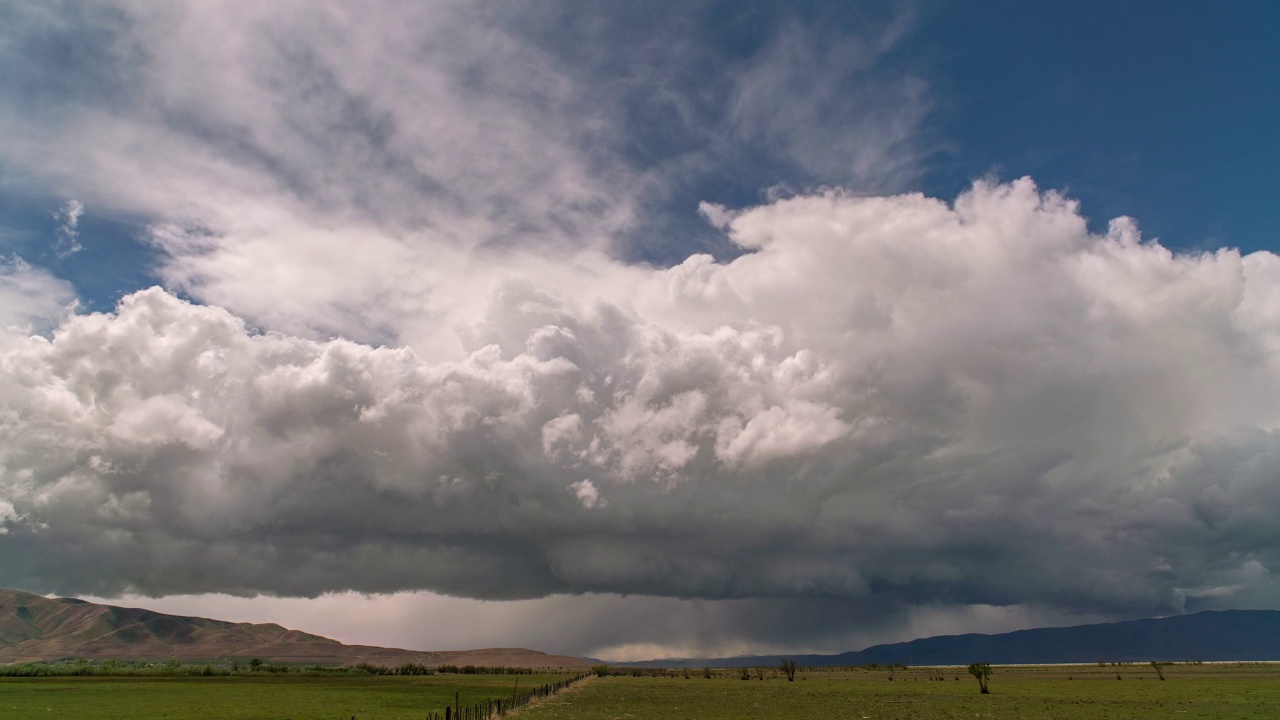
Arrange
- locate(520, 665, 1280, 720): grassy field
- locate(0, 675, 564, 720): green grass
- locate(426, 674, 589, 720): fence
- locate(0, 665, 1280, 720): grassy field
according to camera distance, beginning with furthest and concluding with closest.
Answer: locate(0, 675, 564, 720): green grass < locate(0, 665, 1280, 720): grassy field < locate(520, 665, 1280, 720): grassy field < locate(426, 674, 589, 720): fence

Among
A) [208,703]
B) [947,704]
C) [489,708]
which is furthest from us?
[208,703]

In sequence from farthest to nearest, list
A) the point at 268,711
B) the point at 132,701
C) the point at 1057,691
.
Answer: the point at 1057,691 < the point at 132,701 < the point at 268,711

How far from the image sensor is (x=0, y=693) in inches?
4432

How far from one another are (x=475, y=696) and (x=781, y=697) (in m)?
47.6

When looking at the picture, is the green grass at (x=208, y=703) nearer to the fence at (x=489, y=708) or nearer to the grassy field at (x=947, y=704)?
the fence at (x=489, y=708)

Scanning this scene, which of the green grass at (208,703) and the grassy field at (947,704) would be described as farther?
the green grass at (208,703)

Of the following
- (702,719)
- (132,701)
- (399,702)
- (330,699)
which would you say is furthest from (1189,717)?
(132,701)

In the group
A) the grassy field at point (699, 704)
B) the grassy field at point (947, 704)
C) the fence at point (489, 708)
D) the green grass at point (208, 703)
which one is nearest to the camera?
the fence at point (489, 708)

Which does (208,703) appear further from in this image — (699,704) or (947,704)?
(947,704)

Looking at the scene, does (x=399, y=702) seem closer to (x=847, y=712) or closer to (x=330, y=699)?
(x=330, y=699)

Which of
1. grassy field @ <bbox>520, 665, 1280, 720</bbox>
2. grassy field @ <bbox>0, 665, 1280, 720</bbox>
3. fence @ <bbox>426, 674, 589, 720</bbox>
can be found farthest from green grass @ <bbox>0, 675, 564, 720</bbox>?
grassy field @ <bbox>520, 665, 1280, 720</bbox>

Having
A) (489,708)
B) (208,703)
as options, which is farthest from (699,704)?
(208,703)

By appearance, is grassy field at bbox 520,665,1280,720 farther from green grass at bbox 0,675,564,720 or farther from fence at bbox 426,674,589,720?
green grass at bbox 0,675,564,720

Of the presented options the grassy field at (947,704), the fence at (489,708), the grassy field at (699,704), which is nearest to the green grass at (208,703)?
the grassy field at (699,704)
